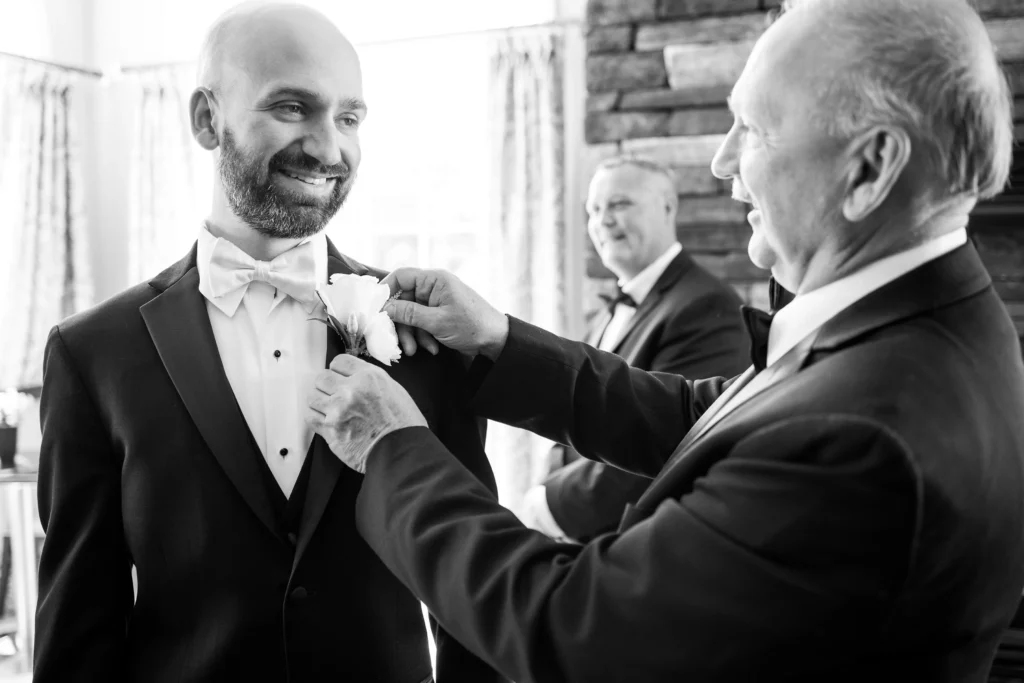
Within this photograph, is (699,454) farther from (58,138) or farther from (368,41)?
(58,138)

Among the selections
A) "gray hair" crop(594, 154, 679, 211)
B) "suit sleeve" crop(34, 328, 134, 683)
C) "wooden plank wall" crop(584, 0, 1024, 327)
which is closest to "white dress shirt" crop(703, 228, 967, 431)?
"suit sleeve" crop(34, 328, 134, 683)

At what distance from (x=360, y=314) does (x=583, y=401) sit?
477 mm

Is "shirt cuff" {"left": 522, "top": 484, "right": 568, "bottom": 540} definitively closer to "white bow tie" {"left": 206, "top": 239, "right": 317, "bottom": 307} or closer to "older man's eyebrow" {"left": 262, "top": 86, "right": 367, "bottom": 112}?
"white bow tie" {"left": 206, "top": 239, "right": 317, "bottom": 307}

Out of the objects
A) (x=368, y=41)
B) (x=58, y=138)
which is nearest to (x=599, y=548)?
(x=368, y=41)

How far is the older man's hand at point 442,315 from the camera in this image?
4.71 feet

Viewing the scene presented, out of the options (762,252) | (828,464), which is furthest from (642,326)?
(828,464)

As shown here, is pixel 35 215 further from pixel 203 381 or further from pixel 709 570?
pixel 709 570

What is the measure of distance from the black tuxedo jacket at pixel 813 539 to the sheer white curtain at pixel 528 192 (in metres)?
3.64

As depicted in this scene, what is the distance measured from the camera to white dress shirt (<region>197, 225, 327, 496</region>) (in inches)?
52.2

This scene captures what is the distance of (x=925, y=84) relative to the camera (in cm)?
98

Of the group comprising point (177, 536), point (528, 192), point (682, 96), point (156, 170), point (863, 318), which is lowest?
point (177, 536)

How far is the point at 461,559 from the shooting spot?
1.08 metres

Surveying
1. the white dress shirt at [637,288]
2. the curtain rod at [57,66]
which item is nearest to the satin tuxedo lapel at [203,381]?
the white dress shirt at [637,288]

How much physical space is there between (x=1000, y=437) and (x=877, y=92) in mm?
393
